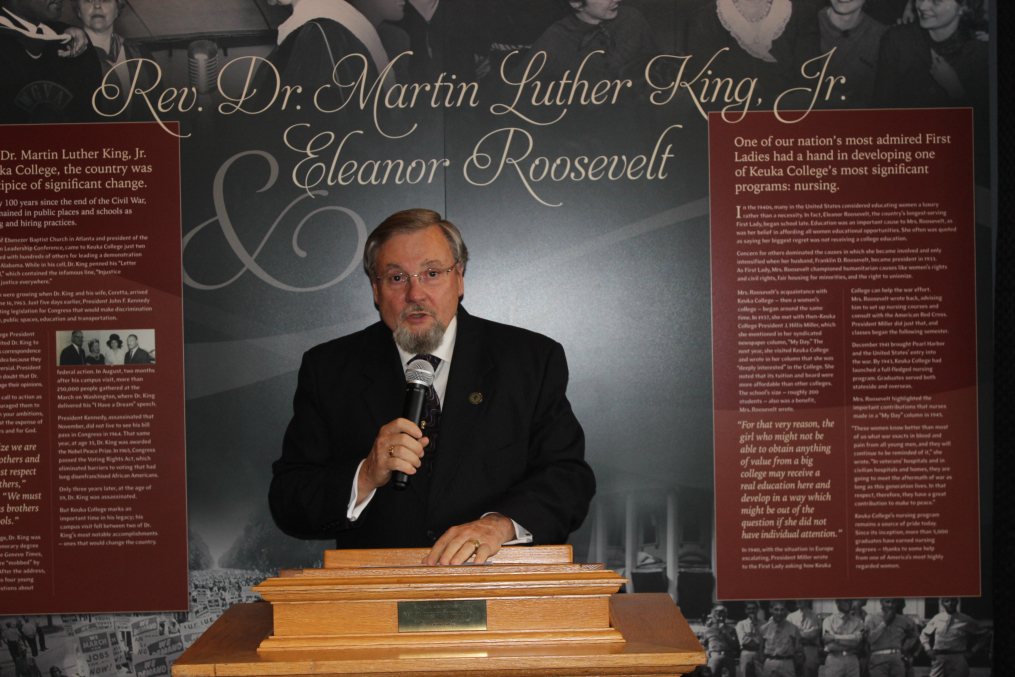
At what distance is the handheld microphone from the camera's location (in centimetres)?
200

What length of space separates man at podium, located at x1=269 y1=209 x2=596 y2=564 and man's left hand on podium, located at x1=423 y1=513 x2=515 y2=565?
0.92 ft

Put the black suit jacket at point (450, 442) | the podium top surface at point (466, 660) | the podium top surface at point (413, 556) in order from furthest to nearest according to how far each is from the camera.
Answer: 1. the black suit jacket at point (450, 442)
2. the podium top surface at point (413, 556)
3. the podium top surface at point (466, 660)

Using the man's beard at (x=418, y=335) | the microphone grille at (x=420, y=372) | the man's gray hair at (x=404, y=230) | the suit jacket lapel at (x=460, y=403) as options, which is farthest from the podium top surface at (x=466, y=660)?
the man's gray hair at (x=404, y=230)

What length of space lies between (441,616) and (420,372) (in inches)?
31.0

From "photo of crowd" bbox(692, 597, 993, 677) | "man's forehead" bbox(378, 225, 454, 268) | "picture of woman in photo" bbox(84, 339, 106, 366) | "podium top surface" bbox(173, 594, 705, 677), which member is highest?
"man's forehead" bbox(378, 225, 454, 268)

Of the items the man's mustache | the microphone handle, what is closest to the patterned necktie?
the man's mustache

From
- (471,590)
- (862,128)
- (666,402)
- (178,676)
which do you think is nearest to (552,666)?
(471,590)

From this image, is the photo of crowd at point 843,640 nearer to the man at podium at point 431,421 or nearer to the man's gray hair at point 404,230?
the man at podium at point 431,421

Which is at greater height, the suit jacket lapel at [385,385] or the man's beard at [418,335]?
the man's beard at [418,335]

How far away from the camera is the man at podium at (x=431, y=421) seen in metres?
2.64

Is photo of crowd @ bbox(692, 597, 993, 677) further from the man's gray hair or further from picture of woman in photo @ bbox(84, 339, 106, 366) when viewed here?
picture of woman in photo @ bbox(84, 339, 106, 366)

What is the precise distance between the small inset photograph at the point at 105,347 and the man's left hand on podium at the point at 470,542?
1.88m

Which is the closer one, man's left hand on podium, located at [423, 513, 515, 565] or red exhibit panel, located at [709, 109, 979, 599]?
man's left hand on podium, located at [423, 513, 515, 565]

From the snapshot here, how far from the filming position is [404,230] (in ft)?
8.99
